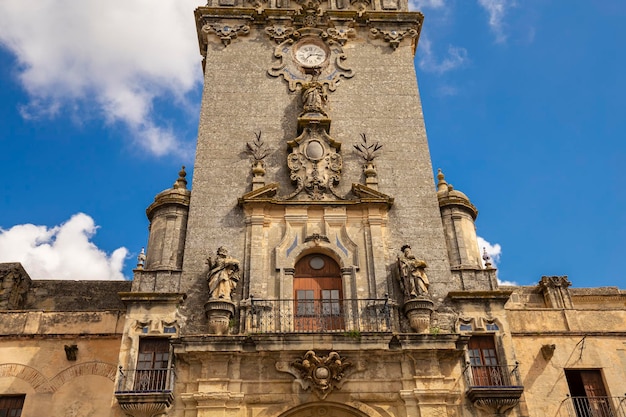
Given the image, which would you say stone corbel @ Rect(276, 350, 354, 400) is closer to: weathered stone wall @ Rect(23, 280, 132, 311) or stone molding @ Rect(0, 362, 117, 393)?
stone molding @ Rect(0, 362, 117, 393)

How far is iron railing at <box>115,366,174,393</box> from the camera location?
46.0ft

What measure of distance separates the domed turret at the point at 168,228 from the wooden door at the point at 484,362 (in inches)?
300

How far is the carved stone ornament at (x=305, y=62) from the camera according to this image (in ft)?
66.8

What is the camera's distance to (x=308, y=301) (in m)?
15.5

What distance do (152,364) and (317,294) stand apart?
4.31 m

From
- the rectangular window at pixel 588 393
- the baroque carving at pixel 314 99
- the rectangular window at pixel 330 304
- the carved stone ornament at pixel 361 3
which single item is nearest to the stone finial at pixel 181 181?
the baroque carving at pixel 314 99

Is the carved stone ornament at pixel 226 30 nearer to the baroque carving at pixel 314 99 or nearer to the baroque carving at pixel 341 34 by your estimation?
the baroque carving at pixel 341 34

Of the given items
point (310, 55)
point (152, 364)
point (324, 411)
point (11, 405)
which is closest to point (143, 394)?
point (152, 364)

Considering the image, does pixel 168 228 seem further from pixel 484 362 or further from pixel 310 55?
pixel 484 362

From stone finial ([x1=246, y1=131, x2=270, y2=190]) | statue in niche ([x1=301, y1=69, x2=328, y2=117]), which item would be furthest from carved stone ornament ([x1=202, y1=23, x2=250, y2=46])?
stone finial ([x1=246, y1=131, x2=270, y2=190])

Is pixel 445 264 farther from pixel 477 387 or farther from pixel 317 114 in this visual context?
pixel 317 114

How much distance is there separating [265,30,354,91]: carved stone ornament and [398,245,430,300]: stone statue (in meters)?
6.95

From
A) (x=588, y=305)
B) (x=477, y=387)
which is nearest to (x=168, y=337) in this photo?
(x=477, y=387)

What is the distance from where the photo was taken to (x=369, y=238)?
1659 centimetres
